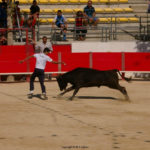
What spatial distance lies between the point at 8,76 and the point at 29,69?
80 centimetres

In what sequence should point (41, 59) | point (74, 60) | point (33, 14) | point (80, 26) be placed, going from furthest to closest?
point (80, 26) < point (33, 14) < point (74, 60) < point (41, 59)

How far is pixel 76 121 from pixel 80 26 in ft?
38.1

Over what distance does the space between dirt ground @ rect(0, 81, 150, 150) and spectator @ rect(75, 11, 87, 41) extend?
6.18 metres

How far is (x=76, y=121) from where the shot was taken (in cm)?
1042

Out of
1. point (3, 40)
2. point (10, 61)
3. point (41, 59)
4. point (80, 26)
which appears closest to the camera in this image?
point (41, 59)

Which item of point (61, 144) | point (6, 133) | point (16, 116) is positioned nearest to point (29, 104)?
point (16, 116)

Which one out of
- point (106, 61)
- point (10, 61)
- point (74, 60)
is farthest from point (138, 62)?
point (10, 61)

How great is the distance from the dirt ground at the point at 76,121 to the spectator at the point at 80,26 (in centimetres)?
618

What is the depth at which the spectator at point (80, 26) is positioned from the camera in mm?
21227

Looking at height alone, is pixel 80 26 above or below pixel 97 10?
below

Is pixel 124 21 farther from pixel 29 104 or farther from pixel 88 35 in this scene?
pixel 29 104

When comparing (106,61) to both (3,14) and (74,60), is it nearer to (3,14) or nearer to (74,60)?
(74,60)

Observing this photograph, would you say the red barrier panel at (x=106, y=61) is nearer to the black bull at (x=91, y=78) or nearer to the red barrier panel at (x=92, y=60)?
the red barrier panel at (x=92, y=60)

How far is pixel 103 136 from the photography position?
29.2 ft
